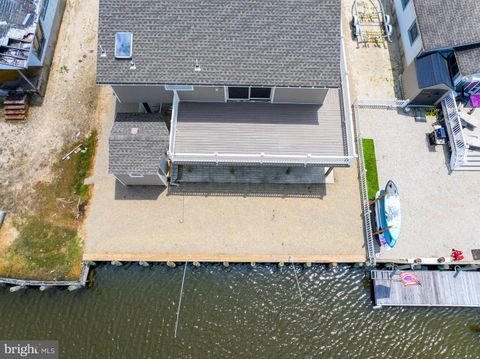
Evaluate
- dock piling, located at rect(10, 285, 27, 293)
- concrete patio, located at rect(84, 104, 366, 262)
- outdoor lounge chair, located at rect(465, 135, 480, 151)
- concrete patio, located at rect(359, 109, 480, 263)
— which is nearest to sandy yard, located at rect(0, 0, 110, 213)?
concrete patio, located at rect(84, 104, 366, 262)

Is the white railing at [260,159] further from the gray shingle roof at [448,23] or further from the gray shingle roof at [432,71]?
the gray shingle roof at [448,23]

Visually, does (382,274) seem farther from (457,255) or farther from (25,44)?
(25,44)

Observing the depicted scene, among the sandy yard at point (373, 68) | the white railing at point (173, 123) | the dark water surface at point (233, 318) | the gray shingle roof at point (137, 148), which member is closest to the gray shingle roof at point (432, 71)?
the sandy yard at point (373, 68)

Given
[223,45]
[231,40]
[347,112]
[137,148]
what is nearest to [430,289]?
[347,112]

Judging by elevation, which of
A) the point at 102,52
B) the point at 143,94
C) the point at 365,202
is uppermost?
the point at 102,52

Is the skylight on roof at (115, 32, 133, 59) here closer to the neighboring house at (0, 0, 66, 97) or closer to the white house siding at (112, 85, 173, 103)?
the white house siding at (112, 85, 173, 103)

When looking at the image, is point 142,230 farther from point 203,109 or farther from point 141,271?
point 203,109
